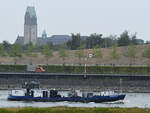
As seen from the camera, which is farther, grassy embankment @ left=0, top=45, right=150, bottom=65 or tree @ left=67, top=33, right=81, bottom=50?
tree @ left=67, top=33, right=81, bottom=50

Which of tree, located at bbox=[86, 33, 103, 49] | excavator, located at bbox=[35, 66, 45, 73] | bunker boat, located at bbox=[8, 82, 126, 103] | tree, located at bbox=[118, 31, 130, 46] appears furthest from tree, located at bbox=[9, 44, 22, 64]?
bunker boat, located at bbox=[8, 82, 126, 103]

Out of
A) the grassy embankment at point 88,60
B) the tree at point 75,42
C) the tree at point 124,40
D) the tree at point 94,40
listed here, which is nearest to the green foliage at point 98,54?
the grassy embankment at point 88,60

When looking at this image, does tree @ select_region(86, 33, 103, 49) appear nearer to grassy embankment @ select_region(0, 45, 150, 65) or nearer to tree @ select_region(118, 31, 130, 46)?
tree @ select_region(118, 31, 130, 46)

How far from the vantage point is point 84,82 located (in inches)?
3797

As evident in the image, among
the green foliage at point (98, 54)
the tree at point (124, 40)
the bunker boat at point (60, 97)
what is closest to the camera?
the bunker boat at point (60, 97)

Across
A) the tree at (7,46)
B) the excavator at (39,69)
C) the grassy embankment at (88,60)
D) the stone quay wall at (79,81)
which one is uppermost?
the tree at (7,46)

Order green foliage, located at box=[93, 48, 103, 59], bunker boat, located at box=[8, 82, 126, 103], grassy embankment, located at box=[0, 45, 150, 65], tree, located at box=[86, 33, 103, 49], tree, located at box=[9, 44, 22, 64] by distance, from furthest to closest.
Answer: tree, located at box=[86, 33, 103, 49]
grassy embankment, located at box=[0, 45, 150, 65]
tree, located at box=[9, 44, 22, 64]
green foliage, located at box=[93, 48, 103, 59]
bunker boat, located at box=[8, 82, 126, 103]

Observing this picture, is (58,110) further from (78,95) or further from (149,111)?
(78,95)

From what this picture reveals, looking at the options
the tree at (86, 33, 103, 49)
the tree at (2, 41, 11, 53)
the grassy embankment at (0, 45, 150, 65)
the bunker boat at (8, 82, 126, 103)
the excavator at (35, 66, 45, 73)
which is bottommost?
the bunker boat at (8, 82, 126, 103)

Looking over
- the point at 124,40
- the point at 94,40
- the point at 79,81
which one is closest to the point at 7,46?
the point at 94,40

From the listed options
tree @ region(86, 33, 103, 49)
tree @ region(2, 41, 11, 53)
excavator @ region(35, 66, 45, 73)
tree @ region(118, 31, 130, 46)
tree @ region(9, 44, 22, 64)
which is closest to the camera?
excavator @ region(35, 66, 45, 73)

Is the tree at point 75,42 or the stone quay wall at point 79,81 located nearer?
the stone quay wall at point 79,81

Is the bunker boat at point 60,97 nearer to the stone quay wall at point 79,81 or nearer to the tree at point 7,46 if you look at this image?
the stone quay wall at point 79,81

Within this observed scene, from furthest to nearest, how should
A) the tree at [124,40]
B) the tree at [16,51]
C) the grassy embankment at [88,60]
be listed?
the tree at [124,40], the grassy embankment at [88,60], the tree at [16,51]
